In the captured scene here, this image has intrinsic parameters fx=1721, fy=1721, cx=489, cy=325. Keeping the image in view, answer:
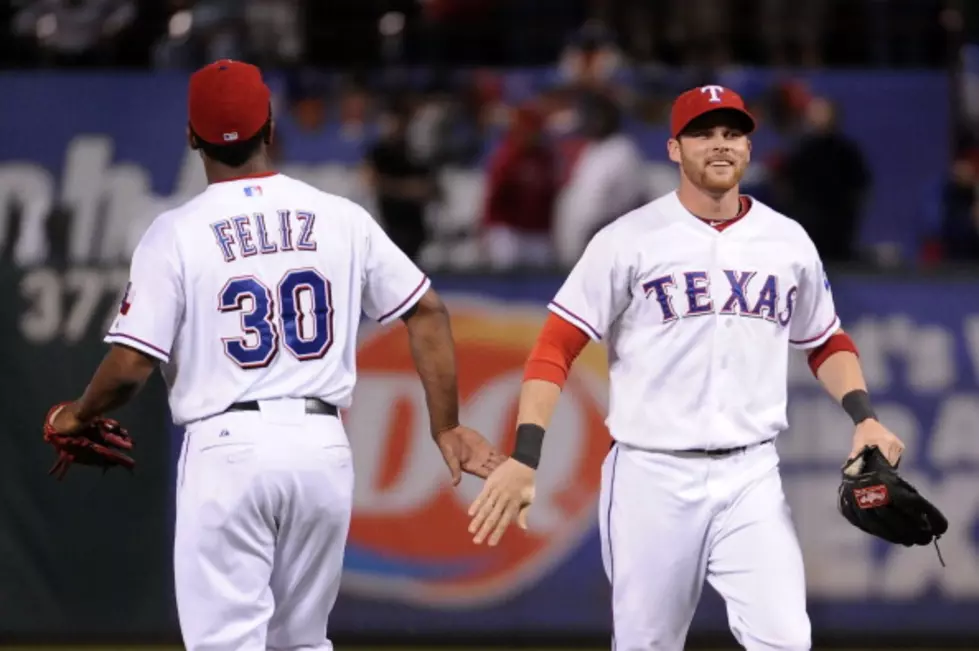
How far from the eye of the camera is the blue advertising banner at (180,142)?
38.8 feet

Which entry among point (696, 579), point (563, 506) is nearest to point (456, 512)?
point (563, 506)

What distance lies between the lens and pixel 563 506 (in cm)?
818

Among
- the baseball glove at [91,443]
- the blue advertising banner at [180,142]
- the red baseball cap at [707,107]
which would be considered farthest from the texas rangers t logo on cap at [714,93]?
the blue advertising banner at [180,142]

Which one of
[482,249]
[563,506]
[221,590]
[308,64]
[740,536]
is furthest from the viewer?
[308,64]

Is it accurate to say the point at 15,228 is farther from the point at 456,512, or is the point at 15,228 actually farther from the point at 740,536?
the point at 740,536

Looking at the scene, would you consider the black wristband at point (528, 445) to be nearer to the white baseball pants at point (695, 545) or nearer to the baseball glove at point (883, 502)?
the white baseball pants at point (695, 545)

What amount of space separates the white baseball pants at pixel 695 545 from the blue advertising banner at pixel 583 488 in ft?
9.07

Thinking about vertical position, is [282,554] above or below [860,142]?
below

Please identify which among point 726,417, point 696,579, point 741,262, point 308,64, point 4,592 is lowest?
point 4,592

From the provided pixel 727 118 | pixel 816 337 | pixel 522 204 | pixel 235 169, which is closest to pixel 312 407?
pixel 235 169

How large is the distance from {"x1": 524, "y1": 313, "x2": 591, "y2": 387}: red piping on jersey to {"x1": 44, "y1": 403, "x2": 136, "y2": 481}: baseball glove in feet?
4.22

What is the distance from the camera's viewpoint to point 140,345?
15.9ft

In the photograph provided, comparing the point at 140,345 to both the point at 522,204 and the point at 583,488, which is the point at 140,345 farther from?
the point at 522,204

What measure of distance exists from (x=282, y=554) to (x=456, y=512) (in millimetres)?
3311
